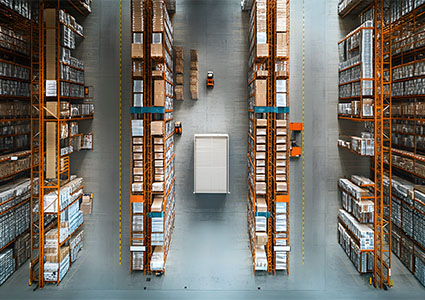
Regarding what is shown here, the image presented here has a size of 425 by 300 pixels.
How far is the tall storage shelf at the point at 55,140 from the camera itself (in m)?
12.6

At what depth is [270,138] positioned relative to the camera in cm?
1399

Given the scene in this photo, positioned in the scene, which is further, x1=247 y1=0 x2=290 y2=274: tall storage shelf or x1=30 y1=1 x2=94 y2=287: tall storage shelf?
x1=247 y1=0 x2=290 y2=274: tall storage shelf

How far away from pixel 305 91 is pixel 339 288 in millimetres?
10124

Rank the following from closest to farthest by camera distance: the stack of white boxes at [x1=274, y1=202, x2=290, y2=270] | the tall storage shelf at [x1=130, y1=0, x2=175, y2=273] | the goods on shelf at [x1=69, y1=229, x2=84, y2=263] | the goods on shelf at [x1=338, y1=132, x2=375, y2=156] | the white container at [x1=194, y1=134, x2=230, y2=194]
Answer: the tall storage shelf at [x1=130, y1=0, x2=175, y2=273] → the goods on shelf at [x1=338, y1=132, x2=375, y2=156] → the stack of white boxes at [x1=274, y1=202, x2=290, y2=270] → the goods on shelf at [x1=69, y1=229, x2=84, y2=263] → the white container at [x1=194, y1=134, x2=230, y2=194]

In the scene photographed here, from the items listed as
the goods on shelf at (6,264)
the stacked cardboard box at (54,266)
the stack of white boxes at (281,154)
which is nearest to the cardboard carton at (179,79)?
the stack of white boxes at (281,154)

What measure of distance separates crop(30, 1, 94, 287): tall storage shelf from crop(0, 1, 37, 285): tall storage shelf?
1.60 ft

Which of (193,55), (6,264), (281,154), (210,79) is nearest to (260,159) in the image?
(281,154)

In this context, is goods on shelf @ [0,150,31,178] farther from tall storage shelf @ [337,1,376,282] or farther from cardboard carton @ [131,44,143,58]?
tall storage shelf @ [337,1,376,282]

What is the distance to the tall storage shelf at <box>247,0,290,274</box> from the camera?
43.3ft

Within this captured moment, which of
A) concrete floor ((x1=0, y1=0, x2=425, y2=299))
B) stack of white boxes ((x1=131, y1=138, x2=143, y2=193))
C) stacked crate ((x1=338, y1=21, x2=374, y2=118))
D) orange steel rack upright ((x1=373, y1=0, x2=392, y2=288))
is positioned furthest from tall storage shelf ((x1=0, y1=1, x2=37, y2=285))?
orange steel rack upright ((x1=373, y1=0, x2=392, y2=288))

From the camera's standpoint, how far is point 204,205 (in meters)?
15.6

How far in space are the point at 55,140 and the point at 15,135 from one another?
2625 millimetres

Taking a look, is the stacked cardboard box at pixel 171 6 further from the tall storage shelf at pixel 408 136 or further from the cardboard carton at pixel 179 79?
the tall storage shelf at pixel 408 136

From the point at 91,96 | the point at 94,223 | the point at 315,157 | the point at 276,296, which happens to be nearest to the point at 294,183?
the point at 315,157
